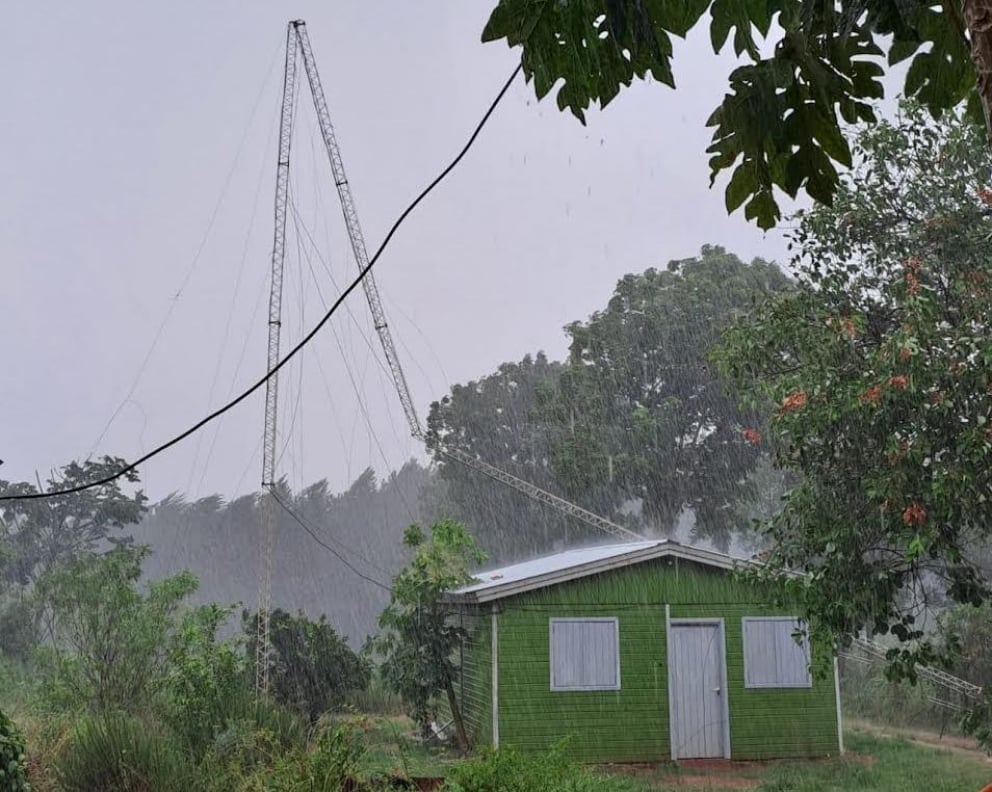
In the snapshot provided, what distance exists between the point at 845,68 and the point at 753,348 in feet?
13.7

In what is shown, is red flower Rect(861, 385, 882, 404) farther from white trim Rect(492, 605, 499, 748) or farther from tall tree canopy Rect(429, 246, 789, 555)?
tall tree canopy Rect(429, 246, 789, 555)

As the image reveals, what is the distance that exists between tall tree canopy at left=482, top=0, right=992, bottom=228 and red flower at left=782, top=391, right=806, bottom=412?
363 cm

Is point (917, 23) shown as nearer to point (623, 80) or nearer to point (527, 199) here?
point (623, 80)

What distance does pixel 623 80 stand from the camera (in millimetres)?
1428

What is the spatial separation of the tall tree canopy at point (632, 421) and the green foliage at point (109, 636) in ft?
22.2

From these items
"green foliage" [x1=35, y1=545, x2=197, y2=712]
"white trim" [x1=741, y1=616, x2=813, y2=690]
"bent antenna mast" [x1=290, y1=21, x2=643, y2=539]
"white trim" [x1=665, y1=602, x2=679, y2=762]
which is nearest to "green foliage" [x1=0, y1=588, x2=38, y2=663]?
"green foliage" [x1=35, y1=545, x2=197, y2=712]

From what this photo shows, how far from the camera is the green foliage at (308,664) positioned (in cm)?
825

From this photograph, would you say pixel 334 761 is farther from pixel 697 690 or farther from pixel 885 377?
pixel 697 690

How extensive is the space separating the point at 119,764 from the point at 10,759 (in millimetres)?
1057

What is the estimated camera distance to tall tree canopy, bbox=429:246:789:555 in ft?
46.4

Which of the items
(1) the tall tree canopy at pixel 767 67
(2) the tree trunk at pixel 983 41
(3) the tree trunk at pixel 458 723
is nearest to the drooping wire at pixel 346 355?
(3) the tree trunk at pixel 458 723

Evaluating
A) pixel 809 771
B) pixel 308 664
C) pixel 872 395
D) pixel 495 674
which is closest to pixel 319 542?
pixel 308 664

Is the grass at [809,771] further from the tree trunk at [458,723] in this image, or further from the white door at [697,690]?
the white door at [697,690]

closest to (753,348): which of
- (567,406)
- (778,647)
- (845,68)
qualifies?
(778,647)
